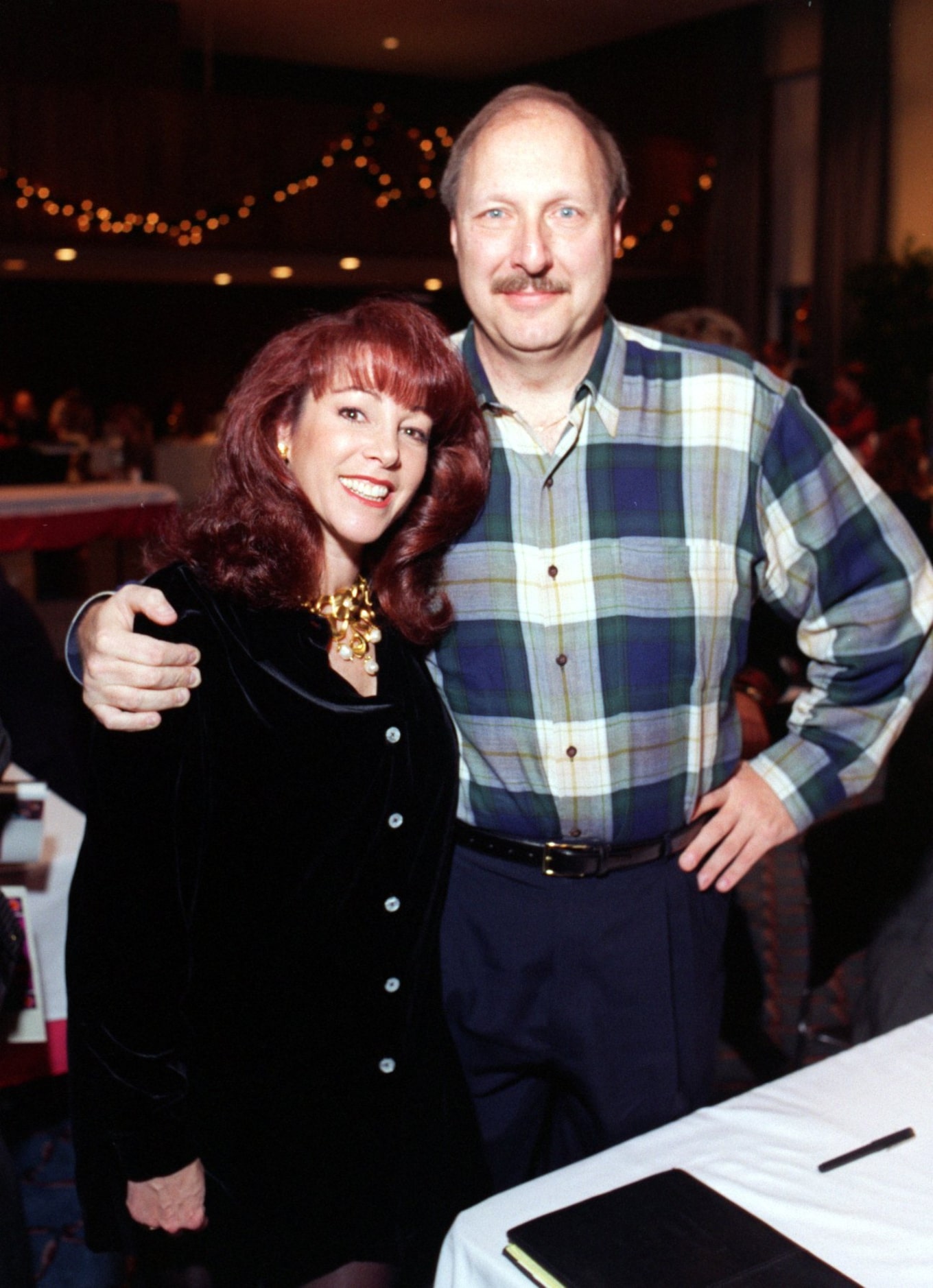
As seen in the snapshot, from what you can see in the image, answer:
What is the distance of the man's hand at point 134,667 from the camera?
1363 mm

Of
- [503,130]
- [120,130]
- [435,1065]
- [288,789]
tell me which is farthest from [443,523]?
[120,130]

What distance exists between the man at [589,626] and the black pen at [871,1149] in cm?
50

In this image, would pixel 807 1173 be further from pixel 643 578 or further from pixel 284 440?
pixel 284 440

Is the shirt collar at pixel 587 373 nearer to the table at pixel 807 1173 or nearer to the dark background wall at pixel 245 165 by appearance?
the table at pixel 807 1173

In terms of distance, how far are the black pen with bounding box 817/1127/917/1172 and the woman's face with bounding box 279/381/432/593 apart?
33.7 inches

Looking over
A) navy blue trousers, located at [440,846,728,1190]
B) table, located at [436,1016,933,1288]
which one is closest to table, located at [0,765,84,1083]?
navy blue trousers, located at [440,846,728,1190]

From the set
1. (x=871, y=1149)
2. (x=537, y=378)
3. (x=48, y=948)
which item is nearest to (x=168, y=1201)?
(x=48, y=948)

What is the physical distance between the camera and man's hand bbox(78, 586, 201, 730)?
53.7 inches

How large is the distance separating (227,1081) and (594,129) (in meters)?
1.37

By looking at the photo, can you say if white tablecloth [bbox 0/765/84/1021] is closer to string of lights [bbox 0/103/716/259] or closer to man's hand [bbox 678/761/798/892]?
man's hand [bbox 678/761/798/892]

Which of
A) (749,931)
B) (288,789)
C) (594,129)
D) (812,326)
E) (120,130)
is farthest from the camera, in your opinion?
(812,326)

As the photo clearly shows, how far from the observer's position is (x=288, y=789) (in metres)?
1.48

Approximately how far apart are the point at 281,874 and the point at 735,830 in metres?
0.71

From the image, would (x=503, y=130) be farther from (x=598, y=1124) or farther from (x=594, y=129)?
(x=598, y=1124)
